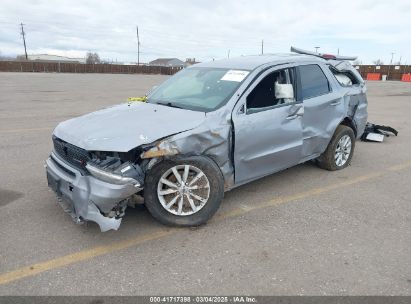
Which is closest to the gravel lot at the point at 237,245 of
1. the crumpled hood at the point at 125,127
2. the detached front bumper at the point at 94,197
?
the detached front bumper at the point at 94,197

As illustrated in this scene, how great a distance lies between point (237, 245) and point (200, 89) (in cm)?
195

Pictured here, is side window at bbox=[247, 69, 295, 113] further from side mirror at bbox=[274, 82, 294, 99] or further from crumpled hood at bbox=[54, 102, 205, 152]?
crumpled hood at bbox=[54, 102, 205, 152]

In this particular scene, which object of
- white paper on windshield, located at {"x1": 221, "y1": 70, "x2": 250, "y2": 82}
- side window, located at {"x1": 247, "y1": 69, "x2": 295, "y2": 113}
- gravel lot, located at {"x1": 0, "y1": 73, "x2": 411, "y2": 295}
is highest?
white paper on windshield, located at {"x1": 221, "y1": 70, "x2": 250, "y2": 82}

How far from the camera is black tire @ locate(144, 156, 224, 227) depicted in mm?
3568

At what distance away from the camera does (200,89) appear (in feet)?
14.9

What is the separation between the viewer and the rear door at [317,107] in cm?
492

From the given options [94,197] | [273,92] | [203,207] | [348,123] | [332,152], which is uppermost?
[273,92]

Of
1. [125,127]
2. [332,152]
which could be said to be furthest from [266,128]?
[332,152]

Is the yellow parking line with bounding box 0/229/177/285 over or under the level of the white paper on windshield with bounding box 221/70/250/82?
under

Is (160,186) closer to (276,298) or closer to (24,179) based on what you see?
(276,298)

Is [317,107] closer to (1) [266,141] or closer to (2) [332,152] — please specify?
(2) [332,152]

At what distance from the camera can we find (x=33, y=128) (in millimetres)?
8602

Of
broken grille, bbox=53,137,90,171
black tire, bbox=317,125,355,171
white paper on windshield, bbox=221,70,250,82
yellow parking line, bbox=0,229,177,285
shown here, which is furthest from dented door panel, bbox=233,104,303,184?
broken grille, bbox=53,137,90,171

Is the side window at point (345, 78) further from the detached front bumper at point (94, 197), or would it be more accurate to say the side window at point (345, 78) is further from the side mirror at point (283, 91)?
the detached front bumper at point (94, 197)
